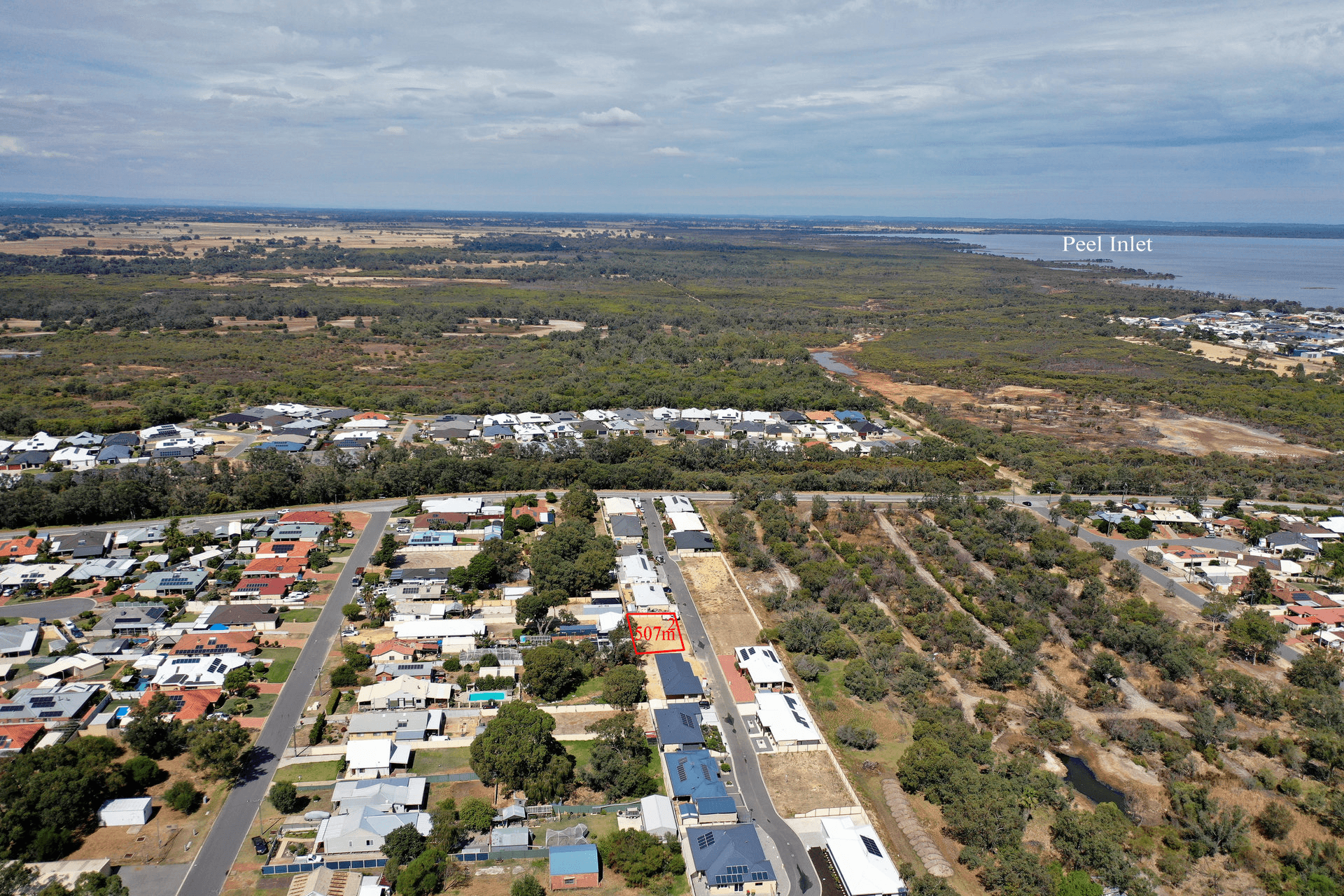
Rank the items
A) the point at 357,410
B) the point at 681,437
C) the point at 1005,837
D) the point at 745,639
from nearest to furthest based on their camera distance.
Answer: the point at 1005,837, the point at 745,639, the point at 681,437, the point at 357,410

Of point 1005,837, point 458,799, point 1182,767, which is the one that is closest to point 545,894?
point 458,799

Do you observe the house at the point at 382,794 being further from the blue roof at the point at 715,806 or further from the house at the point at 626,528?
the house at the point at 626,528

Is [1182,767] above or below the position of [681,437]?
below

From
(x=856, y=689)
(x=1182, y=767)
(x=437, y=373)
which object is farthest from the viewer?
(x=437, y=373)

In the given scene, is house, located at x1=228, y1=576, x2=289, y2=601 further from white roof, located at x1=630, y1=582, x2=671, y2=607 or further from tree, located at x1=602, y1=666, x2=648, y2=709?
tree, located at x1=602, y1=666, x2=648, y2=709

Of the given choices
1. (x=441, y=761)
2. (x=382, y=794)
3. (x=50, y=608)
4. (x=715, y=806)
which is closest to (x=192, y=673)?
(x=50, y=608)

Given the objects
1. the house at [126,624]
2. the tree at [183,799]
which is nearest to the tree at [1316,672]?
the tree at [183,799]

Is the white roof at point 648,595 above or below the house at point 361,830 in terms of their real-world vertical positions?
above

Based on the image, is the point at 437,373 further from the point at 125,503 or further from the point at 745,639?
the point at 745,639
